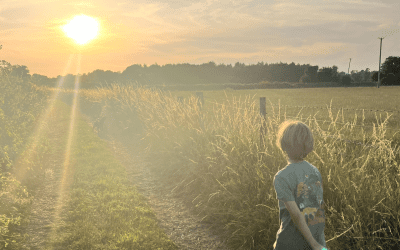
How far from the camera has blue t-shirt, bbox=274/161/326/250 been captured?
2.02m

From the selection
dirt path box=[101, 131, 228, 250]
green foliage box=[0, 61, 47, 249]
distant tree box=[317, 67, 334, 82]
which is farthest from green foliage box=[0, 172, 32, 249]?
distant tree box=[317, 67, 334, 82]

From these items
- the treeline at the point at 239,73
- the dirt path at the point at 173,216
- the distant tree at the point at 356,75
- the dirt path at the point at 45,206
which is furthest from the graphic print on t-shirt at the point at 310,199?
the distant tree at the point at 356,75

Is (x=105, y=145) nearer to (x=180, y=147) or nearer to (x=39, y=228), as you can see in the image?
(x=180, y=147)

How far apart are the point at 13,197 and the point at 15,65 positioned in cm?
368

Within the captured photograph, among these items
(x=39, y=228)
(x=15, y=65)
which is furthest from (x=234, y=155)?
(x=15, y=65)

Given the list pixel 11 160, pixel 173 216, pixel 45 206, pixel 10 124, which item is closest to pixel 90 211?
pixel 45 206

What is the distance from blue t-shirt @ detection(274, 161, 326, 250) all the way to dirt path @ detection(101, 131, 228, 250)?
6.39 ft

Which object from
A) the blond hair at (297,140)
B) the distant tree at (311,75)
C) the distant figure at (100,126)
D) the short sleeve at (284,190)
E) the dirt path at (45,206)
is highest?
the distant tree at (311,75)

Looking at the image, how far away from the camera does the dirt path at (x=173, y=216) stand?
4.07 meters

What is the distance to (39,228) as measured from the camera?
4523 millimetres

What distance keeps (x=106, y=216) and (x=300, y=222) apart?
3.71m

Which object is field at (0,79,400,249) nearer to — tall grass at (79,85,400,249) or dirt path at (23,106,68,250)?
tall grass at (79,85,400,249)

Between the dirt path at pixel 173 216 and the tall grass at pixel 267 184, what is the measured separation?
0.18m

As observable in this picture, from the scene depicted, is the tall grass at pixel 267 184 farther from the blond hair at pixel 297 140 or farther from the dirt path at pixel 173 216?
the blond hair at pixel 297 140
